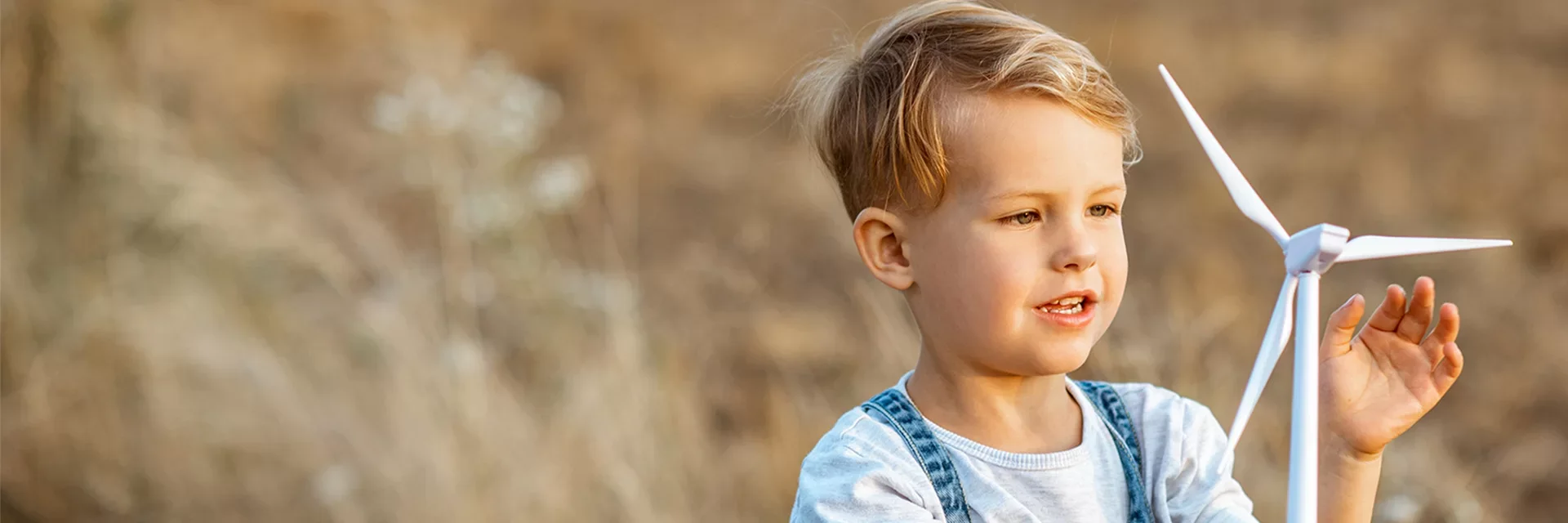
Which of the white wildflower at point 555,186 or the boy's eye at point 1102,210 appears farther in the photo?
the white wildflower at point 555,186

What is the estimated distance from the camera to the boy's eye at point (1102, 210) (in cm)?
193

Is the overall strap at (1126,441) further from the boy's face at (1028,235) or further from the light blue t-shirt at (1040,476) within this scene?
the boy's face at (1028,235)

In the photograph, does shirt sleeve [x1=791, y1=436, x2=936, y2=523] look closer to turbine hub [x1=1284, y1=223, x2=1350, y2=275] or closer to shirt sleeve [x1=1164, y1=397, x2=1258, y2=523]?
shirt sleeve [x1=1164, y1=397, x2=1258, y2=523]

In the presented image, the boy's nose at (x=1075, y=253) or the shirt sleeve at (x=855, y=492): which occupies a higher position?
the boy's nose at (x=1075, y=253)

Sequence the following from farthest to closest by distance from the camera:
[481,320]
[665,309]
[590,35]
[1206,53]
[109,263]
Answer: [590,35], [1206,53], [665,309], [481,320], [109,263]

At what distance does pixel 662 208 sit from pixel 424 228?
131 centimetres

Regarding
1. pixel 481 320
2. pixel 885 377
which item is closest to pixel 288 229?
pixel 481 320

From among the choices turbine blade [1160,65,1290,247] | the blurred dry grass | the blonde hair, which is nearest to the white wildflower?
the blurred dry grass

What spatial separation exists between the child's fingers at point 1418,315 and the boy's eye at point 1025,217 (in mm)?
449

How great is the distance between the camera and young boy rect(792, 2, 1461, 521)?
1801 mm

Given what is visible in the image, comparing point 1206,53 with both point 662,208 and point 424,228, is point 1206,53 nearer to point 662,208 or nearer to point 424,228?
point 662,208

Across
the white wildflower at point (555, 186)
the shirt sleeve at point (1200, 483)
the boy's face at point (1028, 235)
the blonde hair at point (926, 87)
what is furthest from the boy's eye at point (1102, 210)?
the white wildflower at point (555, 186)

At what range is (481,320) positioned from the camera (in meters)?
5.69

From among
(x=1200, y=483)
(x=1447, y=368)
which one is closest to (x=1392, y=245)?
(x=1447, y=368)
